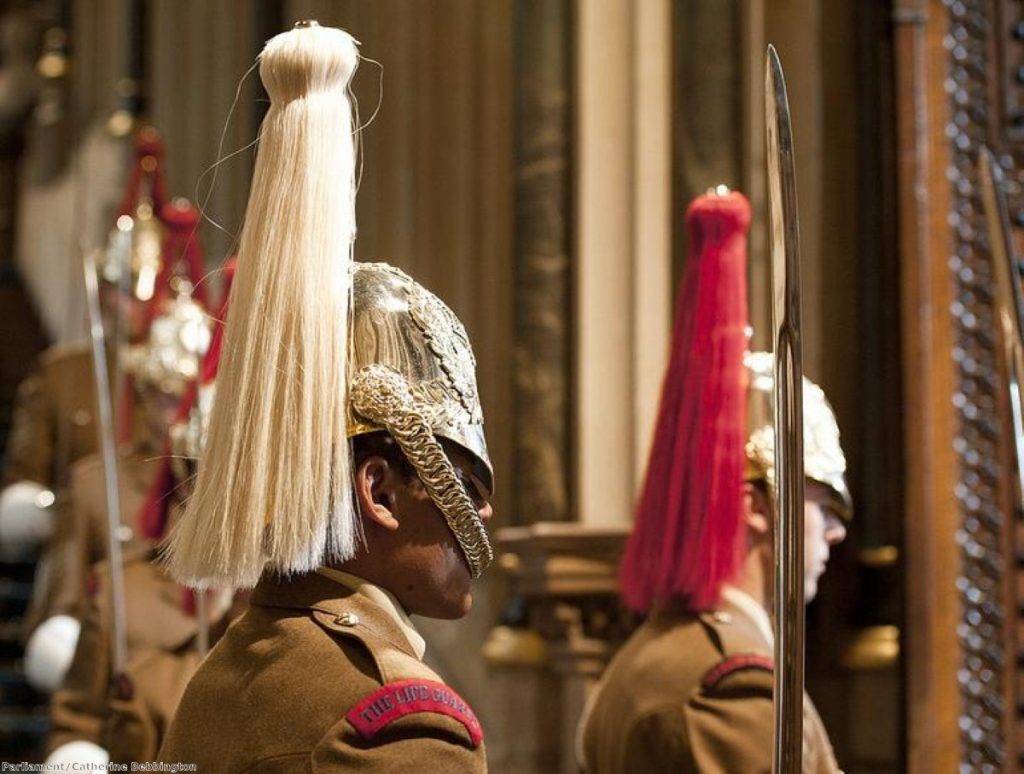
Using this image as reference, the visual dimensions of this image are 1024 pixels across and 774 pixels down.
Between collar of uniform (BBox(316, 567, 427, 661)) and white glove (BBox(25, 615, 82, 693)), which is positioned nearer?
collar of uniform (BBox(316, 567, 427, 661))

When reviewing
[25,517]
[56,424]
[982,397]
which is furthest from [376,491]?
[56,424]

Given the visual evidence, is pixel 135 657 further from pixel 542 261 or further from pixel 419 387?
pixel 419 387

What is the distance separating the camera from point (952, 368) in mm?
4887

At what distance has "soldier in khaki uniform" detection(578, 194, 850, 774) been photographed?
326cm

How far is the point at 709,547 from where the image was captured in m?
3.41

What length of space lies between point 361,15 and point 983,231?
116 inches

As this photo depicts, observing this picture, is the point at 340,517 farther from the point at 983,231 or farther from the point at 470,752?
the point at 983,231

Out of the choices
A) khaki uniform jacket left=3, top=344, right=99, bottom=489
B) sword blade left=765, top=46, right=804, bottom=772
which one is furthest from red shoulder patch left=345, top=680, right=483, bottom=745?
khaki uniform jacket left=3, top=344, right=99, bottom=489

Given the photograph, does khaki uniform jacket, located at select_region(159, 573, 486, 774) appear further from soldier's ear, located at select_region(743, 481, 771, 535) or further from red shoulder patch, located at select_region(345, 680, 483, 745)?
soldier's ear, located at select_region(743, 481, 771, 535)

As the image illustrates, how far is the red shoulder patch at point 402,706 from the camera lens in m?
2.11

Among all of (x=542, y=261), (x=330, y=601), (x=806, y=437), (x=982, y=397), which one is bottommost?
(x=330, y=601)

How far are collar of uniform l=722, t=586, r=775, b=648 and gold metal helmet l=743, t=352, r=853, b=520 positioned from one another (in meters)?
0.20

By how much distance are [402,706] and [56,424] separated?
4917 millimetres

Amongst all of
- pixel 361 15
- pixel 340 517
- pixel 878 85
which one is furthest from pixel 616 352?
pixel 340 517
